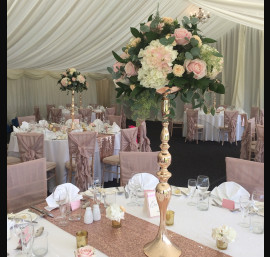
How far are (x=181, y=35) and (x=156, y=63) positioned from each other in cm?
19

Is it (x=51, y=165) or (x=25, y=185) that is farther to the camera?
(x=51, y=165)

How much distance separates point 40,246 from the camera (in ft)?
4.85

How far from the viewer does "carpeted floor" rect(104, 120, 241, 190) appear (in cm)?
505

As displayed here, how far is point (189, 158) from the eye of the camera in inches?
253

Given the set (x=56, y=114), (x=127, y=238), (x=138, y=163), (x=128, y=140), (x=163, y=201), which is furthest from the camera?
(x=56, y=114)

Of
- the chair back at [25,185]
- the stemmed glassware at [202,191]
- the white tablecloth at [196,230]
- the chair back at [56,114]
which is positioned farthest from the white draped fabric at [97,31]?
the chair back at [25,185]

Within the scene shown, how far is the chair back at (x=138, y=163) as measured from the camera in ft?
9.38

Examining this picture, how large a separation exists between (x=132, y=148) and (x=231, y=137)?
13.2 ft

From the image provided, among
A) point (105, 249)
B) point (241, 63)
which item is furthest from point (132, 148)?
point (241, 63)

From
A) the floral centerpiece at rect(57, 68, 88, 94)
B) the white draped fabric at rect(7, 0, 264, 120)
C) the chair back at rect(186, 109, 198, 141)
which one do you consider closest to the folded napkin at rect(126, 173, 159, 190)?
the white draped fabric at rect(7, 0, 264, 120)

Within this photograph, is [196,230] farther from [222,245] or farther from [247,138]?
[247,138]

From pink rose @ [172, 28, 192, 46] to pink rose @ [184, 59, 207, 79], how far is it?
11 centimetres

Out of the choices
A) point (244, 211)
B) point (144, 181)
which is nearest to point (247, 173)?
point (244, 211)

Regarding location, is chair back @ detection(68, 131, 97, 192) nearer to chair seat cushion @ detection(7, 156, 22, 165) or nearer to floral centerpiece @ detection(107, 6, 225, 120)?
chair seat cushion @ detection(7, 156, 22, 165)
